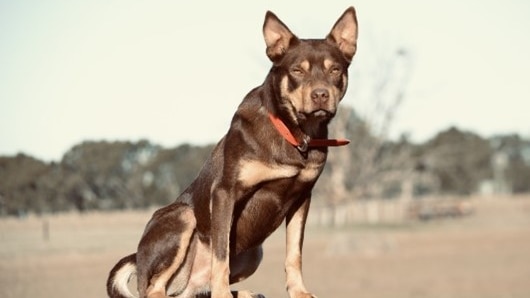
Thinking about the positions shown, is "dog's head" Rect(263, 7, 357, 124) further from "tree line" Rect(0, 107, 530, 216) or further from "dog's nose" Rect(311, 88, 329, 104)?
"tree line" Rect(0, 107, 530, 216)

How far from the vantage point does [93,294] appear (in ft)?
75.5

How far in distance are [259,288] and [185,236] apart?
672 inches

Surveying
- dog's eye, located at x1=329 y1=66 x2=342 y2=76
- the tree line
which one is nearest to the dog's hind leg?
dog's eye, located at x1=329 y1=66 x2=342 y2=76

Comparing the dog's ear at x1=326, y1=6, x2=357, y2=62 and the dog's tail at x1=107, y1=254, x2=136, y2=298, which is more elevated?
the dog's ear at x1=326, y1=6, x2=357, y2=62

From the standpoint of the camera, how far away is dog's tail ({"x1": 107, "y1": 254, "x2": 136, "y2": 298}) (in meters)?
7.07

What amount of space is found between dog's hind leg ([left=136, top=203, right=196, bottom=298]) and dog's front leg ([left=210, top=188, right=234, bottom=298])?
1.53ft

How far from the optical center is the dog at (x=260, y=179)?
20.7 ft

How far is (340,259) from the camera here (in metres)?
37.5

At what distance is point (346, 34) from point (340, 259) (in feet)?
103

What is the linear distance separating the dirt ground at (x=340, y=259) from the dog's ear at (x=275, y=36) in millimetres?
15426

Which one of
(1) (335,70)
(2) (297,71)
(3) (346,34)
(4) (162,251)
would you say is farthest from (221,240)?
(3) (346,34)

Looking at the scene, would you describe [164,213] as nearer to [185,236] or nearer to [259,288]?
[185,236]

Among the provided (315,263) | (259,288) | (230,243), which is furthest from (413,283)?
(230,243)

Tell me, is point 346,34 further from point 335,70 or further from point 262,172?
point 262,172
